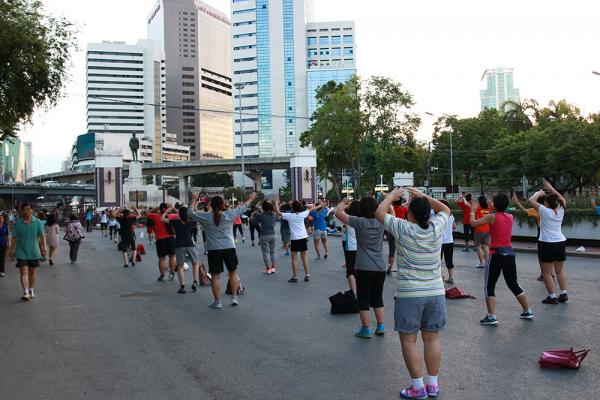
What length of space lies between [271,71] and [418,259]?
388 feet

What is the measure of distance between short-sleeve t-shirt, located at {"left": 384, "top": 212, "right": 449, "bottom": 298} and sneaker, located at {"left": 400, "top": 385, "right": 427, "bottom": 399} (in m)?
0.81

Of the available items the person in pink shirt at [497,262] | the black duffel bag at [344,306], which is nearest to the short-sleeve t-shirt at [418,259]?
the person in pink shirt at [497,262]

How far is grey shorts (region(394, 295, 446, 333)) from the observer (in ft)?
15.1

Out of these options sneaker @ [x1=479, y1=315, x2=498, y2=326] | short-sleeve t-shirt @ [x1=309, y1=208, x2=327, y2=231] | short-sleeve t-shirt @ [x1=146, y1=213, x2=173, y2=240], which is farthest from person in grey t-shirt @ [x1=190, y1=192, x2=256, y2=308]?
short-sleeve t-shirt @ [x1=309, y1=208, x2=327, y2=231]

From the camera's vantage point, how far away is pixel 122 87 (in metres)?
178

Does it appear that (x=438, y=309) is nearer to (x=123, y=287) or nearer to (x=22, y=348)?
(x=22, y=348)

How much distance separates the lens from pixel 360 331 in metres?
7.07

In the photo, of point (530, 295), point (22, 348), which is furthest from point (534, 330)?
point (22, 348)

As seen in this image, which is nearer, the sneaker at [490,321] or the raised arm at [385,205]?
the raised arm at [385,205]

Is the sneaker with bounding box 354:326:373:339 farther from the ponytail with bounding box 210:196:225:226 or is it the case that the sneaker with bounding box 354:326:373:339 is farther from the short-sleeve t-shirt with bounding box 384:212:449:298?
the ponytail with bounding box 210:196:225:226

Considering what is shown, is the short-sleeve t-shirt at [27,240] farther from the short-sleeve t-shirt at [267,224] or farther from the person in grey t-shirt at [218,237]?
the short-sleeve t-shirt at [267,224]

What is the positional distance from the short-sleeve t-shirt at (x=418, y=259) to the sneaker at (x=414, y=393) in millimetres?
808

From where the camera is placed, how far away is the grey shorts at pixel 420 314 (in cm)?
462

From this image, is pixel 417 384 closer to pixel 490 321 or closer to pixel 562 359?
pixel 562 359
